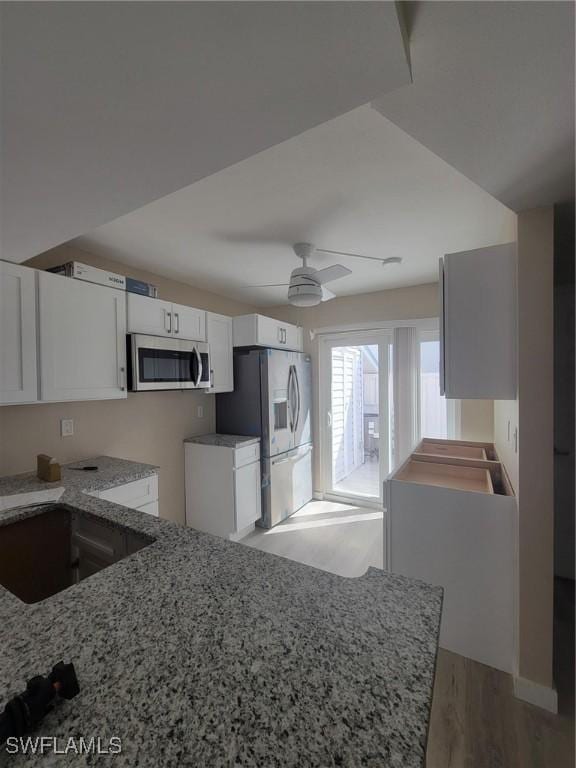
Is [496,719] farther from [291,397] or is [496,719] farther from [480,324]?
[291,397]

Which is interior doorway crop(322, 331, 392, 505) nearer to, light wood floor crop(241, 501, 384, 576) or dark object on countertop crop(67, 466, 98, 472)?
light wood floor crop(241, 501, 384, 576)

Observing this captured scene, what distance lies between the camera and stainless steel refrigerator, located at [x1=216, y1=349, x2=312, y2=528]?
3.36 metres

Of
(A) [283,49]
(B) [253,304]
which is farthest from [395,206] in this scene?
(B) [253,304]

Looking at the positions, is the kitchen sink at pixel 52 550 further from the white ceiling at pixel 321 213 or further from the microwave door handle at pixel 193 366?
the white ceiling at pixel 321 213

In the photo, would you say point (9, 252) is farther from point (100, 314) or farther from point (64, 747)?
point (64, 747)

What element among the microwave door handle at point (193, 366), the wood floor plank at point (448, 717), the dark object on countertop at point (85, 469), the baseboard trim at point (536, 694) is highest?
the microwave door handle at point (193, 366)

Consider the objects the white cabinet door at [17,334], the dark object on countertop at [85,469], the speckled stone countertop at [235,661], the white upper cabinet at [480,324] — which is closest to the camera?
the speckled stone countertop at [235,661]

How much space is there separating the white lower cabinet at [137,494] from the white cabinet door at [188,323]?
4.02 feet

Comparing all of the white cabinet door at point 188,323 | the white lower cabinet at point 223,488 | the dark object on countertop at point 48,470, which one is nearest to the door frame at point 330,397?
the white lower cabinet at point 223,488

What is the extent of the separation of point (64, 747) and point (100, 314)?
2.26 m

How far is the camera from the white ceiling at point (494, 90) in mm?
718

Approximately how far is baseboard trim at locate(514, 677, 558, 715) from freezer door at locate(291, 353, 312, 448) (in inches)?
101

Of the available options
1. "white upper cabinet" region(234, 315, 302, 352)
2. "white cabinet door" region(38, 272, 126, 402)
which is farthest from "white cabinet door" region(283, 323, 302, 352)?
"white cabinet door" region(38, 272, 126, 402)

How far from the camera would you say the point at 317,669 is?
0.59 metres
